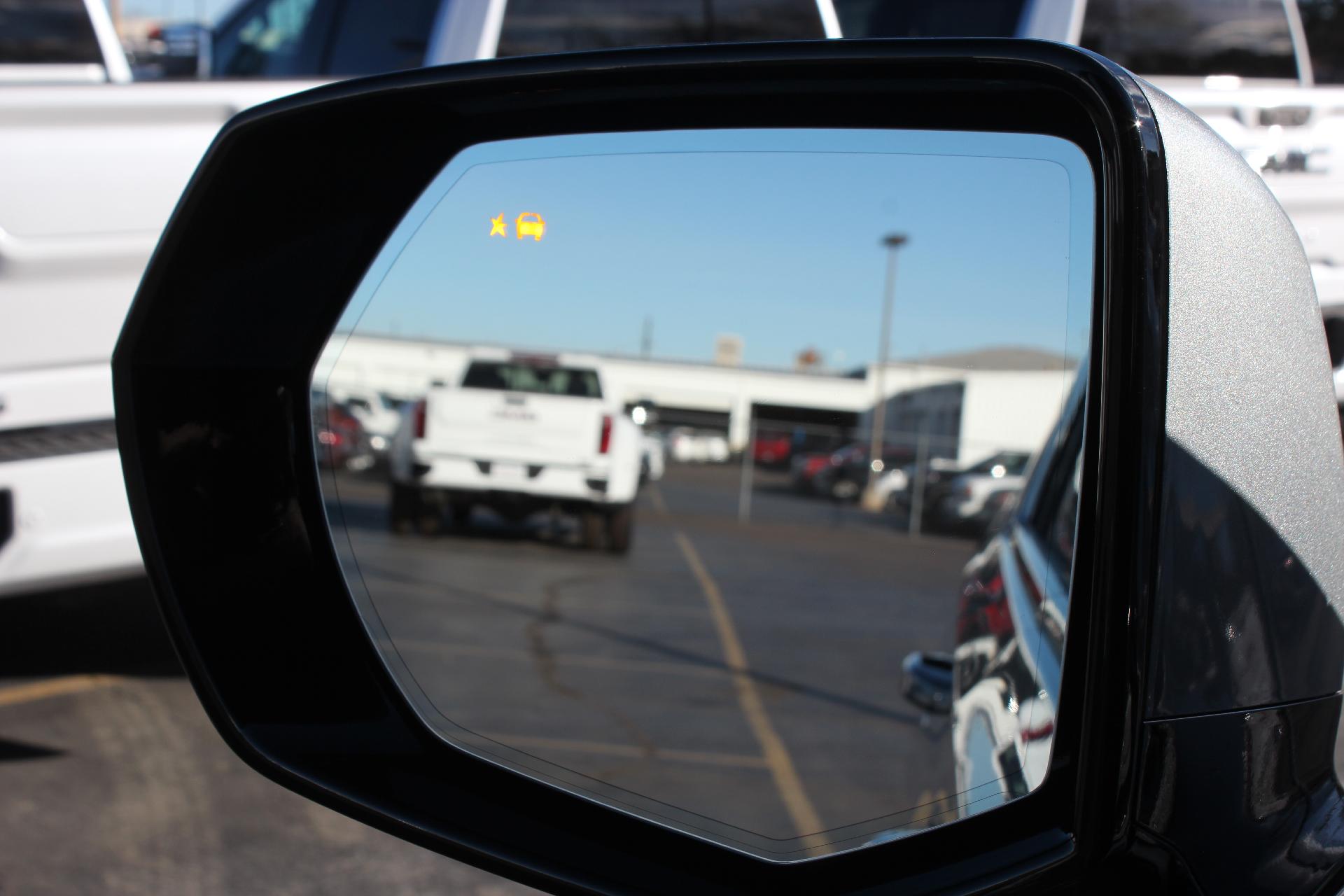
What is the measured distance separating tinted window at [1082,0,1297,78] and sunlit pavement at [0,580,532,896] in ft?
11.7

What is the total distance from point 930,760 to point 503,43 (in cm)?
339

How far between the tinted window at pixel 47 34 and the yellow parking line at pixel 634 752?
118 inches

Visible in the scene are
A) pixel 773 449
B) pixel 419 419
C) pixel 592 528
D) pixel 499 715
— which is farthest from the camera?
pixel 773 449

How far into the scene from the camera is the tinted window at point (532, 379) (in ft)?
38.9

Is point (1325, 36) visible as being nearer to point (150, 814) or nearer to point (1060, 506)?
point (1060, 506)

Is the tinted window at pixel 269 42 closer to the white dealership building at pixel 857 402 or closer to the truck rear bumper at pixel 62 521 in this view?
the truck rear bumper at pixel 62 521

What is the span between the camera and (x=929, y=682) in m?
2.21

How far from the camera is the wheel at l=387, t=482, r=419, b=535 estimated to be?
12398 mm

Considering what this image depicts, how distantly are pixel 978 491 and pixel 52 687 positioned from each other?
16.6 meters

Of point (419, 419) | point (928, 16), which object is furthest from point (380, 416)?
point (928, 16)

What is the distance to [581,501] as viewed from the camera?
13.2 metres

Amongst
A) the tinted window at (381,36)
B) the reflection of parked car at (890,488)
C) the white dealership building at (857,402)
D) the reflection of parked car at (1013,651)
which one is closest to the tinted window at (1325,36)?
the reflection of parked car at (1013,651)

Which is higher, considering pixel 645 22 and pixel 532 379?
pixel 645 22

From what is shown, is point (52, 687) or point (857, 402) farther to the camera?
point (857, 402)
